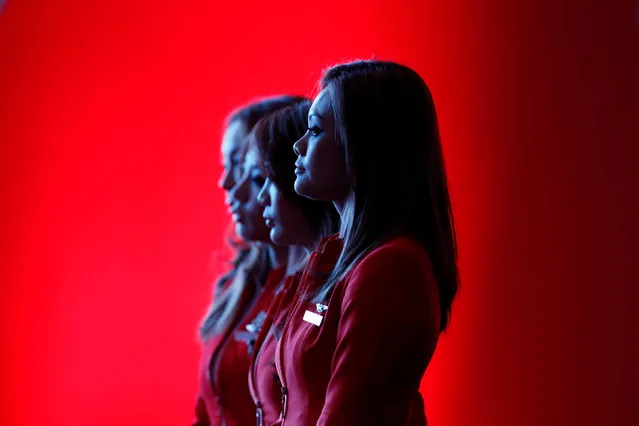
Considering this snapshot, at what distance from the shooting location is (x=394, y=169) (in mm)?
1754

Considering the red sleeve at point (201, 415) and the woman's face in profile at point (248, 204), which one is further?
the red sleeve at point (201, 415)

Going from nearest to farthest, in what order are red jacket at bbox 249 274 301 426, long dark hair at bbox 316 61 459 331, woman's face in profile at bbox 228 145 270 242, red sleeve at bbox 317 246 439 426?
red sleeve at bbox 317 246 439 426 < long dark hair at bbox 316 61 459 331 < red jacket at bbox 249 274 301 426 < woman's face in profile at bbox 228 145 270 242

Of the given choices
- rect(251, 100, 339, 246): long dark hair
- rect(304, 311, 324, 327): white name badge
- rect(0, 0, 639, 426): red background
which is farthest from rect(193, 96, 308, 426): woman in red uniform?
rect(304, 311, 324, 327): white name badge

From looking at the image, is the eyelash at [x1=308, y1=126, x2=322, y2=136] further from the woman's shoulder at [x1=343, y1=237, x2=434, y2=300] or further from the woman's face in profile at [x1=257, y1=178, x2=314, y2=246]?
the woman's face in profile at [x1=257, y1=178, x2=314, y2=246]

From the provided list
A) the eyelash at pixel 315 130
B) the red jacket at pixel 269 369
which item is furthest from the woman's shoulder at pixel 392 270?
the red jacket at pixel 269 369

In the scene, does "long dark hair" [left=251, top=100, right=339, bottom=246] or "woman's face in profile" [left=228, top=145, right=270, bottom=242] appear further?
"woman's face in profile" [left=228, top=145, right=270, bottom=242]

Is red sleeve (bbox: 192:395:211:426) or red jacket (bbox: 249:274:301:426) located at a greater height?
red jacket (bbox: 249:274:301:426)

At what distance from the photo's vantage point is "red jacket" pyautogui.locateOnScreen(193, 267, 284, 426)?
2.62 meters

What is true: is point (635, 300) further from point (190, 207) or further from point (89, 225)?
point (89, 225)

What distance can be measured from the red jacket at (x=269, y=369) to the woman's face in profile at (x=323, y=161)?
42cm

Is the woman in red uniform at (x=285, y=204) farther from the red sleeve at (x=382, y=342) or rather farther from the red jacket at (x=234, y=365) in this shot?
the red sleeve at (x=382, y=342)

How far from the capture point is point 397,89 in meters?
1.77

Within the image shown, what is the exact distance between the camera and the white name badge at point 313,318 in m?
1.76

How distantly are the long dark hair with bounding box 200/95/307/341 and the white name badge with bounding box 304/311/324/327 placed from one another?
1.00m
